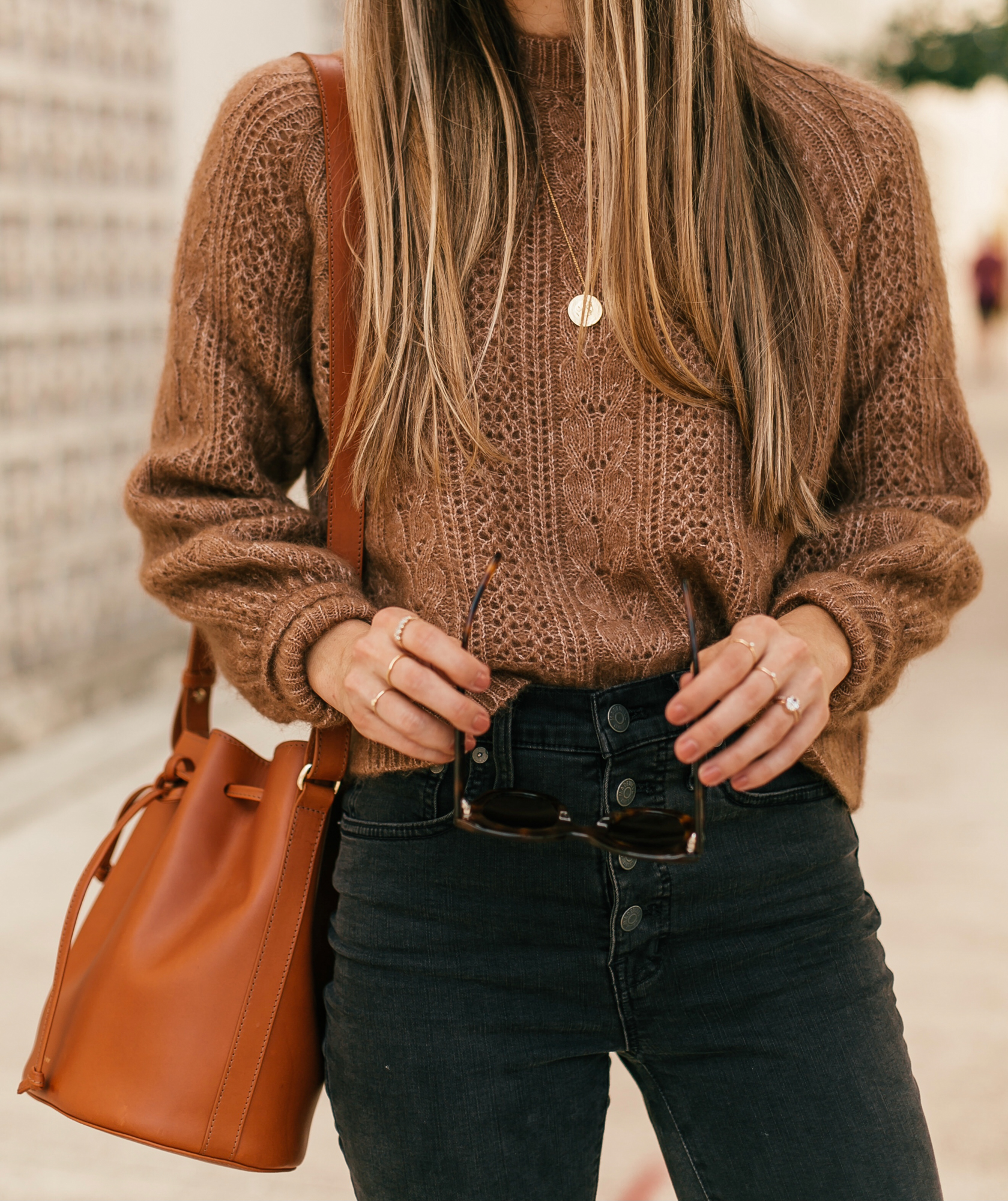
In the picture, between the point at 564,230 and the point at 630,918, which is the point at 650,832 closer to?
the point at 630,918

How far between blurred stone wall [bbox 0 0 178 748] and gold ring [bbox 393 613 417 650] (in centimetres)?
295

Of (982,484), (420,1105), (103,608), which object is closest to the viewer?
(420,1105)

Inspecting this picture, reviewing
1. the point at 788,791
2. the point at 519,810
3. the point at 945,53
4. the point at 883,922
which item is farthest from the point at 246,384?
the point at 945,53

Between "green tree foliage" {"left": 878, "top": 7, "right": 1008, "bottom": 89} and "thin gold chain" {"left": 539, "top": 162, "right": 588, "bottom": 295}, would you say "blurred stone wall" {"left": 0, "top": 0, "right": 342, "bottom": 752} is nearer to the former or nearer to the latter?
"thin gold chain" {"left": 539, "top": 162, "right": 588, "bottom": 295}

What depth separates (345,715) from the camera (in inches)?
42.4

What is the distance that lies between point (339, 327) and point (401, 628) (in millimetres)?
334

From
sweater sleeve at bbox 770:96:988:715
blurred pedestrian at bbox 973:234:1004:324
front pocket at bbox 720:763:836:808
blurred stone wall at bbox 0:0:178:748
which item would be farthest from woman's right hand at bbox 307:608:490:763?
blurred pedestrian at bbox 973:234:1004:324

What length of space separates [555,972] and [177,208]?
3.98 meters

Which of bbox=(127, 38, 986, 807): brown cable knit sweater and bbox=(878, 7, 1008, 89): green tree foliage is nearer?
bbox=(127, 38, 986, 807): brown cable knit sweater

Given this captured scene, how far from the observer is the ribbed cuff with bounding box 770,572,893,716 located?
3.50 ft

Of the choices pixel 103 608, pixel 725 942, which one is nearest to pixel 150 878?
pixel 725 942

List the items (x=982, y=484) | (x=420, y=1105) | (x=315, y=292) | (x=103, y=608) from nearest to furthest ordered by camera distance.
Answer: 1. (x=420, y=1105)
2. (x=315, y=292)
3. (x=982, y=484)
4. (x=103, y=608)

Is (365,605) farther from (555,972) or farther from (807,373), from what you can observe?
(807,373)

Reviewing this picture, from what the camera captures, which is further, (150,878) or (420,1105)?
(150,878)
